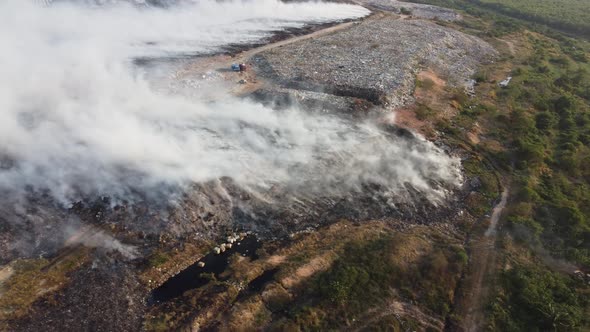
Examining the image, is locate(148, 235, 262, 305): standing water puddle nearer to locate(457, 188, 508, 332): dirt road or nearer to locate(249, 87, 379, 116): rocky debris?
locate(457, 188, 508, 332): dirt road

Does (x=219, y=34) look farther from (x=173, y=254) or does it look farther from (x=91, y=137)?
(x=173, y=254)

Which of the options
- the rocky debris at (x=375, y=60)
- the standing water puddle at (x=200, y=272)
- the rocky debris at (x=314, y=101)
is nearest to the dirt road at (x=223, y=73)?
the rocky debris at (x=375, y=60)

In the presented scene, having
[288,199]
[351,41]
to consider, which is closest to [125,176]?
[288,199]

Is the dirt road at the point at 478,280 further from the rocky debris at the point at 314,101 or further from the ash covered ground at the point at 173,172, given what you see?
the rocky debris at the point at 314,101

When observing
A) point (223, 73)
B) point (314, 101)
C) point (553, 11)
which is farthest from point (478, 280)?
point (553, 11)

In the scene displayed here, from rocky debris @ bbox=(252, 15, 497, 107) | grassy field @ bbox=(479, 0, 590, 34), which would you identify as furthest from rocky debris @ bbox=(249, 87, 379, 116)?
grassy field @ bbox=(479, 0, 590, 34)
